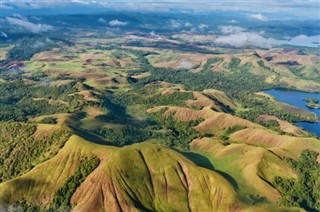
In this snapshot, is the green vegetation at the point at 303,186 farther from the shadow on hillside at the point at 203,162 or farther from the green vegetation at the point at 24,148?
the green vegetation at the point at 24,148

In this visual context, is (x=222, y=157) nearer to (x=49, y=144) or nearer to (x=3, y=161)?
(x=49, y=144)

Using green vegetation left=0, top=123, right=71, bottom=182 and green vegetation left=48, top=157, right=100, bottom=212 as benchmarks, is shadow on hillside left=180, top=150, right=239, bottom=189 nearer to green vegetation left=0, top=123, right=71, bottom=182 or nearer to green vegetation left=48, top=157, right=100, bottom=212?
green vegetation left=48, top=157, right=100, bottom=212

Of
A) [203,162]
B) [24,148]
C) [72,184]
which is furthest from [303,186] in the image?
[24,148]

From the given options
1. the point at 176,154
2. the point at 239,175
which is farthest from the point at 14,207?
the point at 239,175

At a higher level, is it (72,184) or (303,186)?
(72,184)

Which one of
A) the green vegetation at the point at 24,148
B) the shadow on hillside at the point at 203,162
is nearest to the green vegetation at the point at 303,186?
the shadow on hillside at the point at 203,162

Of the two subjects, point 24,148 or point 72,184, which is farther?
point 24,148

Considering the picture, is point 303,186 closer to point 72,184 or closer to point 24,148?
point 72,184
